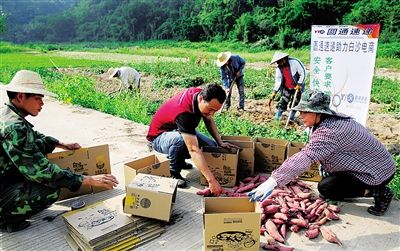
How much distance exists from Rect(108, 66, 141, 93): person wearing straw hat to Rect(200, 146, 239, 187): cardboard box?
5.57 m

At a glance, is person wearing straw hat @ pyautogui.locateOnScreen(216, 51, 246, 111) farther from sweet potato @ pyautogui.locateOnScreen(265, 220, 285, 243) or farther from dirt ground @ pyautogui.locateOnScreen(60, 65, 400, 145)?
sweet potato @ pyautogui.locateOnScreen(265, 220, 285, 243)

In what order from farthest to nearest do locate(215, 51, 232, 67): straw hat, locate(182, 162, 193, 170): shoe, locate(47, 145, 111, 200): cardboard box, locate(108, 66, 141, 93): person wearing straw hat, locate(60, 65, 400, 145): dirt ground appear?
→ locate(108, 66, 141, 93): person wearing straw hat, locate(215, 51, 232, 67): straw hat, locate(60, 65, 400, 145): dirt ground, locate(182, 162, 193, 170): shoe, locate(47, 145, 111, 200): cardboard box

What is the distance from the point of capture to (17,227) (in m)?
2.88

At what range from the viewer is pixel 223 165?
3.60m

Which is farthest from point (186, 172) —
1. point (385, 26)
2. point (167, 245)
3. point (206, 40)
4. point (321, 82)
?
point (206, 40)

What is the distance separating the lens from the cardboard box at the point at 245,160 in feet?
12.4

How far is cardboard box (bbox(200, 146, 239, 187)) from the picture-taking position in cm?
356

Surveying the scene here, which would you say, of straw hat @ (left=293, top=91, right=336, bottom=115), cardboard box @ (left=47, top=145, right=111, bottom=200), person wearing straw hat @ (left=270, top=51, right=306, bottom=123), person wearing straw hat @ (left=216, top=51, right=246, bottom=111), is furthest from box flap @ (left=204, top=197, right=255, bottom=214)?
person wearing straw hat @ (left=216, top=51, right=246, bottom=111)

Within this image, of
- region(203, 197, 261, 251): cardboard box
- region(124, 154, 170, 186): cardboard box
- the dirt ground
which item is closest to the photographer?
region(203, 197, 261, 251): cardboard box

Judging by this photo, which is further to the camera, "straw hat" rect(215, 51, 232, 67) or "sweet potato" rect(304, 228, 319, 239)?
"straw hat" rect(215, 51, 232, 67)

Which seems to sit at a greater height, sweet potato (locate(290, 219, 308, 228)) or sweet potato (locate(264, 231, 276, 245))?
sweet potato (locate(290, 219, 308, 228))

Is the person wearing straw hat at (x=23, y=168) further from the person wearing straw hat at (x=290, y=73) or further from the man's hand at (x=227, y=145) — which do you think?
the person wearing straw hat at (x=290, y=73)

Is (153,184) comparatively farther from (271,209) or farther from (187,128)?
(271,209)

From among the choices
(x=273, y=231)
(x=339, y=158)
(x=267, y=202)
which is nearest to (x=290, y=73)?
(x=339, y=158)
